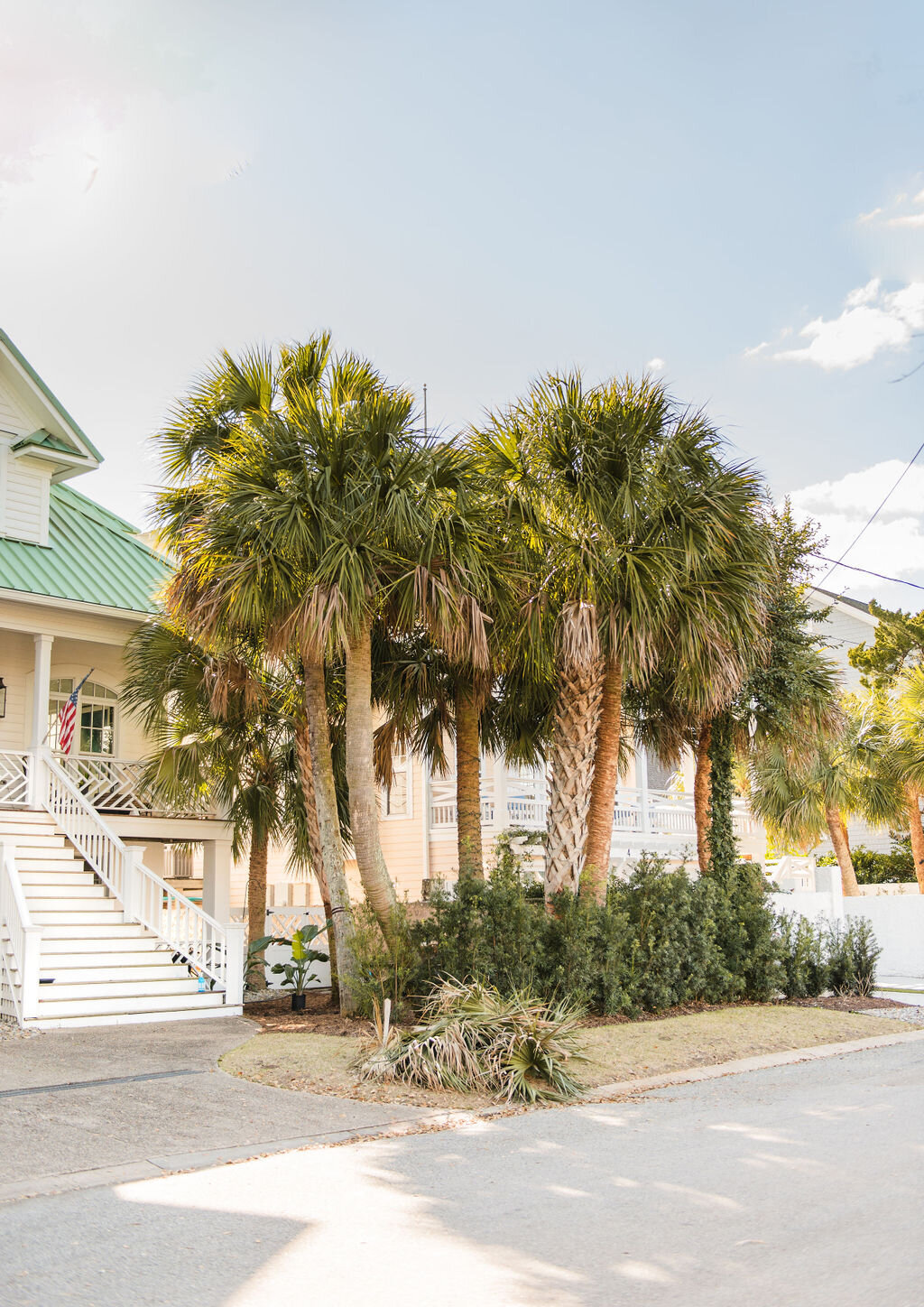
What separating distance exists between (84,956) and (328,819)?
11.2 ft

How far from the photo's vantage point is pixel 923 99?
14.5 meters

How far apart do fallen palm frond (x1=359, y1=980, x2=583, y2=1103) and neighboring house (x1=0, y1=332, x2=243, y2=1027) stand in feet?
15.8

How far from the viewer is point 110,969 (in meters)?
13.6

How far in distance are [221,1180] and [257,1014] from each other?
8428 millimetres

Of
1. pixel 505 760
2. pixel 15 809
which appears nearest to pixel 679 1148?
pixel 505 760

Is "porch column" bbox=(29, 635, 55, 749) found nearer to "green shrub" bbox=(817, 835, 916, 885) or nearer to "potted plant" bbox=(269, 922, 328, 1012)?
"potted plant" bbox=(269, 922, 328, 1012)

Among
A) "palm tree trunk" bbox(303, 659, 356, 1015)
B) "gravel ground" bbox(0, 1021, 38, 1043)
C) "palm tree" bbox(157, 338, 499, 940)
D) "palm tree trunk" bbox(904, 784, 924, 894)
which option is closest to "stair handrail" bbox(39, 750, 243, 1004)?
"palm tree trunk" bbox(303, 659, 356, 1015)

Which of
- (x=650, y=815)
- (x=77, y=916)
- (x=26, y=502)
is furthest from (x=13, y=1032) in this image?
(x=650, y=815)

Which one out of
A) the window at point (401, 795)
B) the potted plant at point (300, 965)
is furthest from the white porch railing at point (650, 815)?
the potted plant at point (300, 965)

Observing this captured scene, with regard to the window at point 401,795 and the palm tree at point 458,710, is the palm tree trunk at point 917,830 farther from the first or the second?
the palm tree at point 458,710

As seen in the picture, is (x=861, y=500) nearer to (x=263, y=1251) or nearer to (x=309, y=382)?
(x=309, y=382)

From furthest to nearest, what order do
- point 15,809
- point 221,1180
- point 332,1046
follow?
1. point 15,809
2. point 332,1046
3. point 221,1180

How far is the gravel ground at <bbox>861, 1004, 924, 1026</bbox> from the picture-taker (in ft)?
47.5

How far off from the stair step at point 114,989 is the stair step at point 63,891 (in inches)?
62.6
